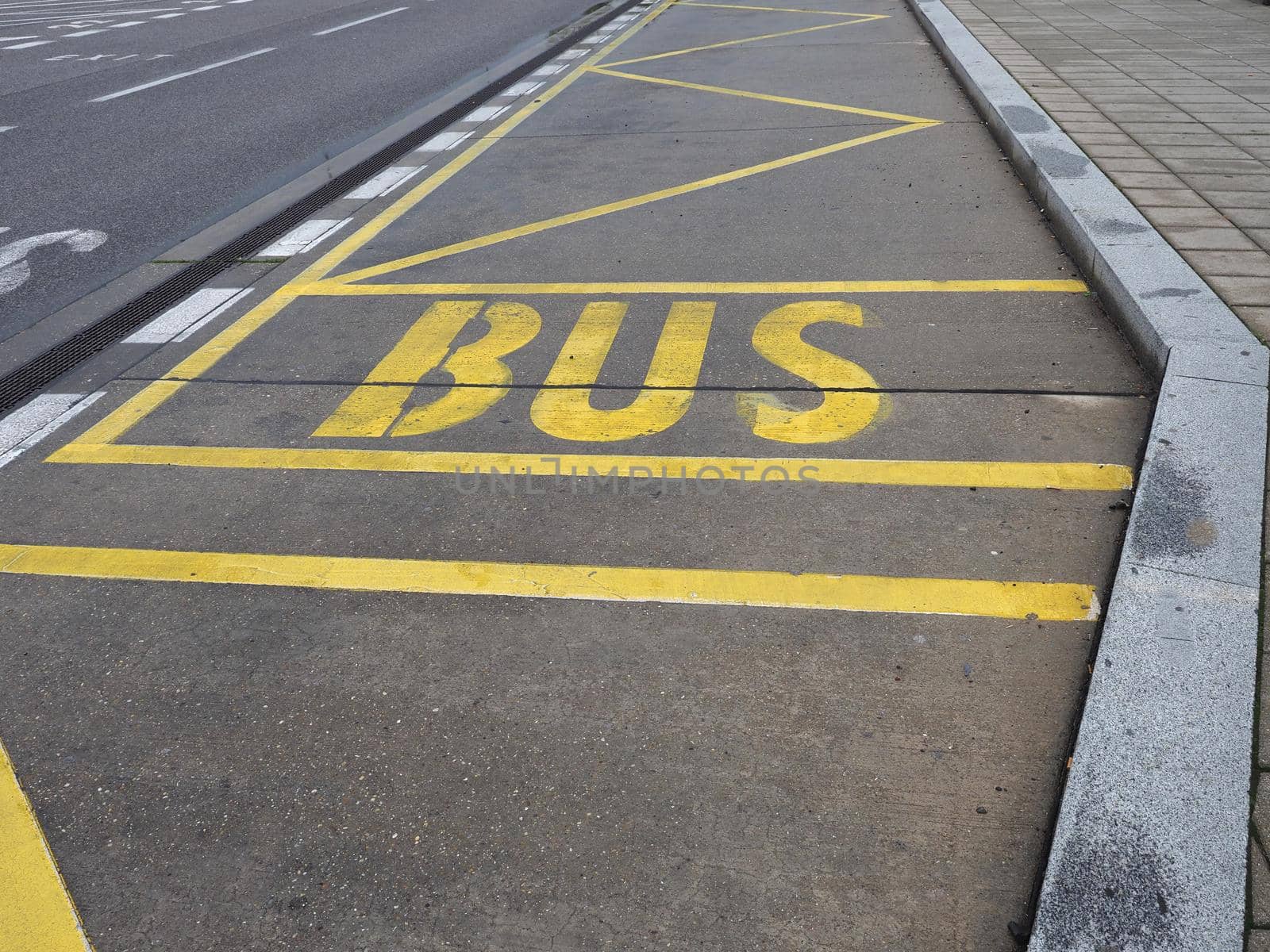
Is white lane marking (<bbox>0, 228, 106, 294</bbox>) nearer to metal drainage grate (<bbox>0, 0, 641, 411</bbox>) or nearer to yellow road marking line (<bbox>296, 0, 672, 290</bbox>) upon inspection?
metal drainage grate (<bbox>0, 0, 641, 411</bbox>)

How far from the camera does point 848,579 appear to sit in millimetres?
3393

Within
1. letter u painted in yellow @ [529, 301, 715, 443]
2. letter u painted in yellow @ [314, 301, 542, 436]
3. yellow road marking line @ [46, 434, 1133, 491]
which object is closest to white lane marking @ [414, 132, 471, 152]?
letter u painted in yellow @ [314, 301, 542, 436]

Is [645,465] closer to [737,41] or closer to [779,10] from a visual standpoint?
[737,41]

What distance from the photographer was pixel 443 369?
5066mm

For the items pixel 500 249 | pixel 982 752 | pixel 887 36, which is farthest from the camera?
pixel 887 36

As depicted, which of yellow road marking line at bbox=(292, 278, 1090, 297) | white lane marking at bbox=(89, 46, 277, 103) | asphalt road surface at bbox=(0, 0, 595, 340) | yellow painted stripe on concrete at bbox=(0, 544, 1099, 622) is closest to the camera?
yellow painted stripe on concrete at bbox=(0, 544, 1099, 622)

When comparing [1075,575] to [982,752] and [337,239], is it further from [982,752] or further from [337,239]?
[337,239]

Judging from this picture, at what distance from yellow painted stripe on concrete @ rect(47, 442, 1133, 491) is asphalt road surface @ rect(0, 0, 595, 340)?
2.23 meters

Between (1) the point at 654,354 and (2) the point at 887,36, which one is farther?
(2) the point at 887,36

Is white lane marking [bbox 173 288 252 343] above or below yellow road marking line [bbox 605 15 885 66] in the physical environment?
below

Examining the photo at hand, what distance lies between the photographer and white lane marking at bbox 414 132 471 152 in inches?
367

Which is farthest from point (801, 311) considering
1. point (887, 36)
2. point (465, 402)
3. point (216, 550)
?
point (887, 36)

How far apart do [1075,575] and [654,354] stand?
2.34 metres

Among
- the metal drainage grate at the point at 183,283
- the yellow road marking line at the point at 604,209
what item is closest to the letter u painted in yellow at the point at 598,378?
the yellow road marking line at the point at 604,209
